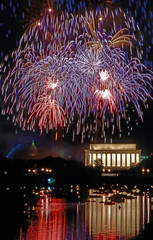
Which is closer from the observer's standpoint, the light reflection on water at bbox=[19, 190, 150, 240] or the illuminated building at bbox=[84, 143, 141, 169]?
the light reflection on water at bbox=[19, 190, 150, 240]

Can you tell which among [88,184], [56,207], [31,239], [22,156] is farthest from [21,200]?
[22,156]

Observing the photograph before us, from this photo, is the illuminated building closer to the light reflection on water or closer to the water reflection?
the water reflection

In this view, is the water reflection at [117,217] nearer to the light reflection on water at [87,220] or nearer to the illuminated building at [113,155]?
the light reflection on water at [87,220]

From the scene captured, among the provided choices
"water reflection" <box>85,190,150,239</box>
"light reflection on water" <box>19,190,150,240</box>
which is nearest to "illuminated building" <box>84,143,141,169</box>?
"water reflection" <box>85,190,150,239</box>

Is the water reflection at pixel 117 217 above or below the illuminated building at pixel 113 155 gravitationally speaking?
below

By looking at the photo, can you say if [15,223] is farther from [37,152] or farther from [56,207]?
[37,152]

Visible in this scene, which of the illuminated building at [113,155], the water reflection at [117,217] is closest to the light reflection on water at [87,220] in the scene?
the water reflection at [117,217]
